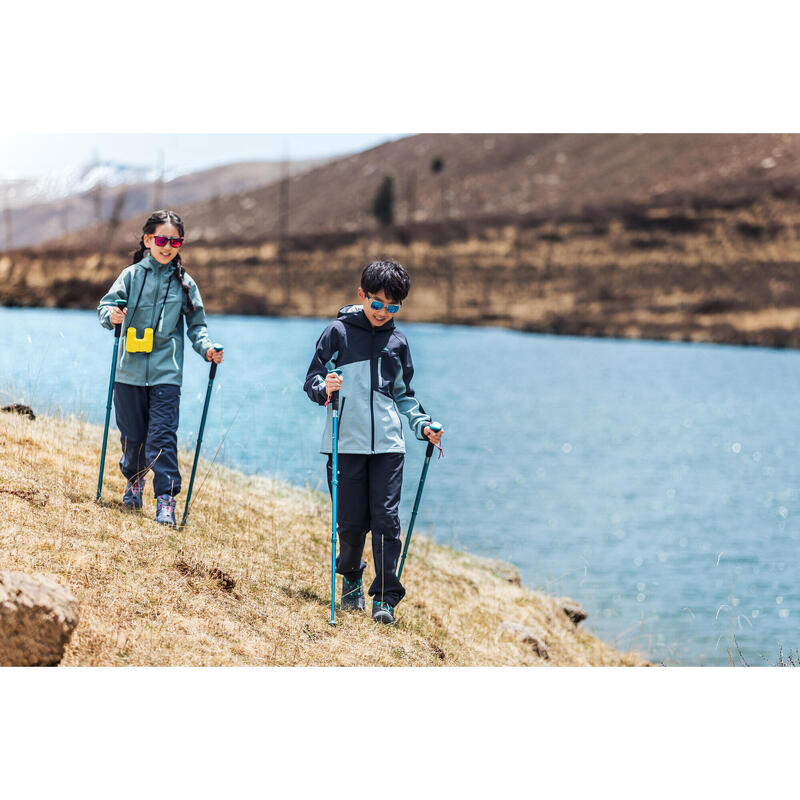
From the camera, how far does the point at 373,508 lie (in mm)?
5141

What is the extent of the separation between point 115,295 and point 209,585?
1787mm

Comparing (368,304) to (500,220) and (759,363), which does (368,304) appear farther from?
(500,220)

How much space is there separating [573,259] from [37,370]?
64.4 meters

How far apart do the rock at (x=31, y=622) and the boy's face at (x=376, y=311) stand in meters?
2.09

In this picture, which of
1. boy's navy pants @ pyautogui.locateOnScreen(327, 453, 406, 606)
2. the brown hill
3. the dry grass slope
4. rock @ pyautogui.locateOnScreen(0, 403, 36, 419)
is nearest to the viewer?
the dry grass slope

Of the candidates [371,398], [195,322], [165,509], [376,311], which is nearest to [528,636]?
[371,398]

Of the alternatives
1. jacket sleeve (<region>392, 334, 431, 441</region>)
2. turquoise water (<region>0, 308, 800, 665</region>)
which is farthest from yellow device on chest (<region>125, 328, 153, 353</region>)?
jacket sleeve (<region>392, 334, 431, 441</region>)

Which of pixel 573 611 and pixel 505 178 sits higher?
pixel 505 178

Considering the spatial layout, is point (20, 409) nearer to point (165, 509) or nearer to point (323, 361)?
point (165, 509)

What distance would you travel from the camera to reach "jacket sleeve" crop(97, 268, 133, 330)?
214 inches

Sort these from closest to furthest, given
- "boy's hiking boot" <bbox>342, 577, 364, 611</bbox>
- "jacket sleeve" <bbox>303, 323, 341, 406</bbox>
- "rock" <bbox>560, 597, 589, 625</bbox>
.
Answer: "jacket sleeve" <bbox>303, 323, 341, 406</bbox>, "boy's hiking boot" <bbox>342, 577, 364, 611</bbox>, "rock" <bbox>560, 597, 589, 625</bbox>

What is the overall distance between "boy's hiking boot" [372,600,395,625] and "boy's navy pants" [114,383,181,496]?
141 centimetres

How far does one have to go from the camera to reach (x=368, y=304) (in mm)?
5008

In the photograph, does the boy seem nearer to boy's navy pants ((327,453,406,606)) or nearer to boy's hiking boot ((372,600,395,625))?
boy's navy pants ((327,453,406,606))
